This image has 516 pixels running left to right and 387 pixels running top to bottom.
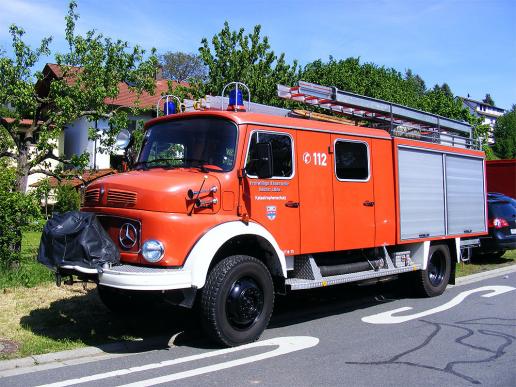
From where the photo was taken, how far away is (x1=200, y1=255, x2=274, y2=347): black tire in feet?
18.3

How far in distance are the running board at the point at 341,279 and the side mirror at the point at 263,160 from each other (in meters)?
1.41

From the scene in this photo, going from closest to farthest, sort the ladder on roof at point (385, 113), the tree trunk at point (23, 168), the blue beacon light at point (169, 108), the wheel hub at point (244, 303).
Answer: the wheel hub at point (244, 303) < the blue beacon light at point (169, 108) < the ladder on roof at point (385, 113) < the tree trunk at point (23, 168)

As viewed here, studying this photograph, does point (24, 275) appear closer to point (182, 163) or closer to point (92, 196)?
point (92, 196)

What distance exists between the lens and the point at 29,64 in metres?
9.86

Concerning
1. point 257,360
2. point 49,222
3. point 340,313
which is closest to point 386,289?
point 340,313

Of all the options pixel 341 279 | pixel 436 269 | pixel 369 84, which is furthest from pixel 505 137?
pixel 341 279

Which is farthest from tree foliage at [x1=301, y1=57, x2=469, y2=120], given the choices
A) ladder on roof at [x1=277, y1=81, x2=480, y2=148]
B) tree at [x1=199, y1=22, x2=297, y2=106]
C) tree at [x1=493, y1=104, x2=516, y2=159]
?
tree at [x1=493, y1=104, x2=516, y2=159]

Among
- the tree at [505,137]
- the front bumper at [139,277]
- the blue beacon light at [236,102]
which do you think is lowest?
the front bumper at [139,277]

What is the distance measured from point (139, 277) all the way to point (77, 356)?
4.18 feet

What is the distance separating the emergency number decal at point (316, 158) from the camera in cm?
686

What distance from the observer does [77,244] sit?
5.45m

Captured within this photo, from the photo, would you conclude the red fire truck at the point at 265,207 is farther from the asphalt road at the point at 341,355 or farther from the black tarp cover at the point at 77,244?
the asphalt road at the point at 341,355

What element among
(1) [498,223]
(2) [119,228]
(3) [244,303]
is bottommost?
(3) [244,303]

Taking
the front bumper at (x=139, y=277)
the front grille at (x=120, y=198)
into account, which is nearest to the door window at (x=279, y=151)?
the front grille at (x=120, y=198)
